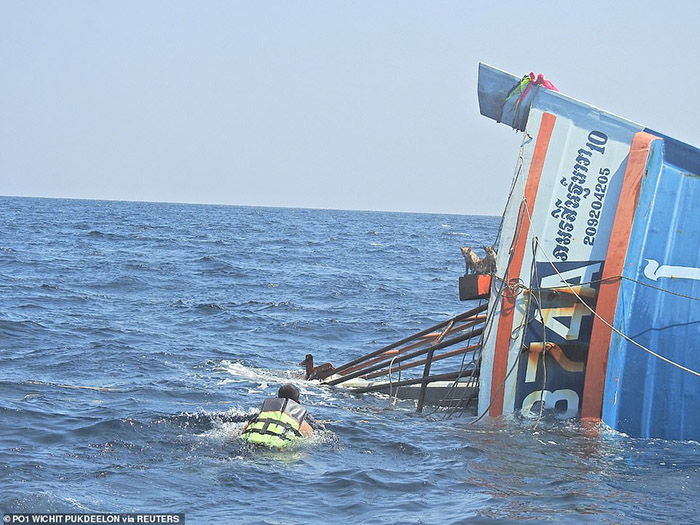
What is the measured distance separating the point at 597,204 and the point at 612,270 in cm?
77

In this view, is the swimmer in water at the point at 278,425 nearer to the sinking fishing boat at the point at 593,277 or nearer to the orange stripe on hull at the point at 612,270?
the sinking fishing boat at the point at 593,277

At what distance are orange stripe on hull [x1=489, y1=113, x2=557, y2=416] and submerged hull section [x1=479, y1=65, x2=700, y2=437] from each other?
0.04ft

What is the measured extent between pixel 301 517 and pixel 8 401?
18.0 ft

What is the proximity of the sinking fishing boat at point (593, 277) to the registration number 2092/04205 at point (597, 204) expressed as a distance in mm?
11

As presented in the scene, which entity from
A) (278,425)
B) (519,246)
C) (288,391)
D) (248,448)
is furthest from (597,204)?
(248,448)

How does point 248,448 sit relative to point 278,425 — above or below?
below

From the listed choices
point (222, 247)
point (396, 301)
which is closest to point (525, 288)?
point (396, 301)

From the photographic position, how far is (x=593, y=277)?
945 cm

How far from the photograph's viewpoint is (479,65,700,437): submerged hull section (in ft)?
30.2

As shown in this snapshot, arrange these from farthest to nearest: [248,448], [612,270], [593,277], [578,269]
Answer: [578,269] < [593,277] < [612,270] < [248,448]

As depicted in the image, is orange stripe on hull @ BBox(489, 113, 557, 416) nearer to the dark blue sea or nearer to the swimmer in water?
the dark blue sea

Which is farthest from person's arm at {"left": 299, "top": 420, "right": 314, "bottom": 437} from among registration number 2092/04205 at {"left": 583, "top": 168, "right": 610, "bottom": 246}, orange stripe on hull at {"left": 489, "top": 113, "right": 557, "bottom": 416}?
registration number 2092/04205 at {"left": 583, "top": 168, "right": 610, "bottom": 246}

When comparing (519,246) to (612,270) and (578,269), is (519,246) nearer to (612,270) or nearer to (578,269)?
(578,269)

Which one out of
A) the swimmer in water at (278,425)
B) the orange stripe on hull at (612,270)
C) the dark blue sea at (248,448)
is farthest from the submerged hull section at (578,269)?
the swimmer in water at (278,425)
